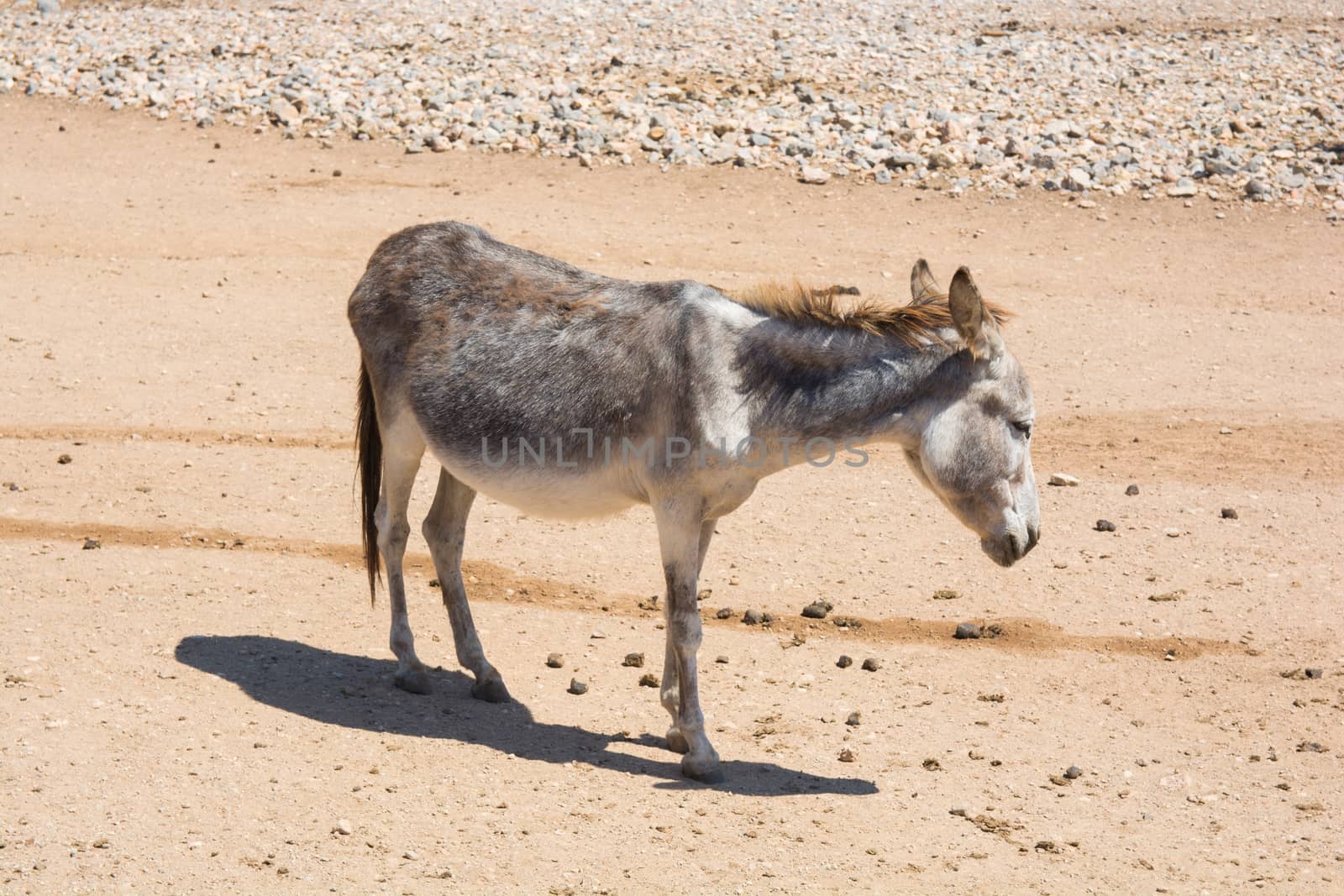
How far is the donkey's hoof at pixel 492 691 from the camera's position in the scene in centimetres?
708

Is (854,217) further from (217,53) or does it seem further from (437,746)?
(437,746)

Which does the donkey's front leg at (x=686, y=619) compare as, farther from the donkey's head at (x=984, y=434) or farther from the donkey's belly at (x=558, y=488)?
the donkey's head at (x=984, y=434)

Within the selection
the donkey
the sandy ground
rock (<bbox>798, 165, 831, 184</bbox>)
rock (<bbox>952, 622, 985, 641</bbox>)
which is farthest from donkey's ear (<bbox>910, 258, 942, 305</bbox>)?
rock (<bbox>798, 165, 831, 184</bbox>)

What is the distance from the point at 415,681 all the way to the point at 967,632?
3103 millimetres

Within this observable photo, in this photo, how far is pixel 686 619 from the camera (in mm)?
6270

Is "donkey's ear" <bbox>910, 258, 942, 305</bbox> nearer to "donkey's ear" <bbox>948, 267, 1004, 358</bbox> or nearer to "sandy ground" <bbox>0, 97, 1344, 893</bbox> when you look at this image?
"donkey's ear" <bbox>948, 267, 1004, 358</bbox>

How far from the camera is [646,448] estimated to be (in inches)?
247

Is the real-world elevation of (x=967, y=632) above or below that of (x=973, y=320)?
below

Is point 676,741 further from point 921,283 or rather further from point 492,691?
point 921,283

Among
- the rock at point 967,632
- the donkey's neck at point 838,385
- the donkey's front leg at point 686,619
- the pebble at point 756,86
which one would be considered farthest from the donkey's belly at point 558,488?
the pebble at point 756,86

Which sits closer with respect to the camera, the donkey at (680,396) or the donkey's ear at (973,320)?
the donkey's ear at (973,320)

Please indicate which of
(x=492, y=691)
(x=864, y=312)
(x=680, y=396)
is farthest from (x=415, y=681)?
(x=864, y=312)

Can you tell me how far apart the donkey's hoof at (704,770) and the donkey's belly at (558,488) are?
1195 mm

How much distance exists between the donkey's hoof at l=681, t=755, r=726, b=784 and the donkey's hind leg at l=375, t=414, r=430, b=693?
1593 mm
